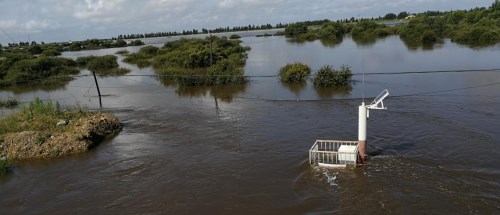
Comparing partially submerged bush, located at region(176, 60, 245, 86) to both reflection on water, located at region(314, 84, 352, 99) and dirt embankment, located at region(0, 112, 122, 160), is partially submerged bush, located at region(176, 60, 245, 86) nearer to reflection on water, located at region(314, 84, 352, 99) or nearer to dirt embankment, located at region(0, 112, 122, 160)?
reflection on water, located at region(314, 84, 352, 99)

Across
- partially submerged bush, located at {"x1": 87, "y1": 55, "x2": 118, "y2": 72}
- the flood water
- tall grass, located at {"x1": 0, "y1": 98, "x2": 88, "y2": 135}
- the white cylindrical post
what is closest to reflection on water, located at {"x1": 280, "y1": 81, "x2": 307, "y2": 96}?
the flood water

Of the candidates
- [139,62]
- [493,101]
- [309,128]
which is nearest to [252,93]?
[309,128]

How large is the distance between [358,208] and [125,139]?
10.2 metres

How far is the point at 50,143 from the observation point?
598 inches

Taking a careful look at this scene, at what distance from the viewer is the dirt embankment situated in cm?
1488

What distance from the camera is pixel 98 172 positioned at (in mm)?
13141

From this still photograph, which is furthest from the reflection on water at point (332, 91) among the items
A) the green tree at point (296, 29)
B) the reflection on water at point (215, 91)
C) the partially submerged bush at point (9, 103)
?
the green tree at point (296, 29)

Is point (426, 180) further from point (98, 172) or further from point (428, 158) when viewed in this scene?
point (98, 172)

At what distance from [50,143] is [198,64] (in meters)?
23.7

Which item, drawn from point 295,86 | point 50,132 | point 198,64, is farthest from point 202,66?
point 50,132

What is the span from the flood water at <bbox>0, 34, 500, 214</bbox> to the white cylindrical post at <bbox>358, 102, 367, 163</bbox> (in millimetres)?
411

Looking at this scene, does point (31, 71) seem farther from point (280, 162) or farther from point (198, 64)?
point (280, 162)

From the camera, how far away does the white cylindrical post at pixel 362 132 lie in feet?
36.8

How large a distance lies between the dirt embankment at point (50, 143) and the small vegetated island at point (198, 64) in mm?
9785
